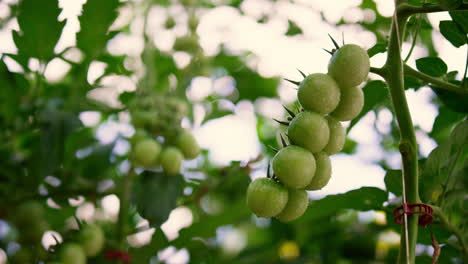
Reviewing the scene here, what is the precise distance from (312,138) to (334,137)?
1.9 inches

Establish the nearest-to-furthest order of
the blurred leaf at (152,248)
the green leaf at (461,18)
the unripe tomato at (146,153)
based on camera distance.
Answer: the green leaf at (461,18), the blurred leaf at (152,248), the unripe tomato at (146,153)

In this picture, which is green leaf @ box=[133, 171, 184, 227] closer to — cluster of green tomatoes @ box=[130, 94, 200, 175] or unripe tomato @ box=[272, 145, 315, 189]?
cluster of green tomatoes @ box=[130, 94, 200, 175]

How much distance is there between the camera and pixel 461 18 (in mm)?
589

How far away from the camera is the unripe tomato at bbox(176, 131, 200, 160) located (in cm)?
115

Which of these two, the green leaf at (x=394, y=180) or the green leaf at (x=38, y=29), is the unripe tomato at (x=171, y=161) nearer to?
the green leaf at (x=38, y=29)

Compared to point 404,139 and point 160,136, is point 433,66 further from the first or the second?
point 160,136

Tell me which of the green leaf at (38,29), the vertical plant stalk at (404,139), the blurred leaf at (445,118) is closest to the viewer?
the vertical plant stalk at (404,139)

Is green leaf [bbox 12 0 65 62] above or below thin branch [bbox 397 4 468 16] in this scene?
below

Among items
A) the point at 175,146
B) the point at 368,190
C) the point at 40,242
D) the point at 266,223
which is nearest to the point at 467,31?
the point at 368,190

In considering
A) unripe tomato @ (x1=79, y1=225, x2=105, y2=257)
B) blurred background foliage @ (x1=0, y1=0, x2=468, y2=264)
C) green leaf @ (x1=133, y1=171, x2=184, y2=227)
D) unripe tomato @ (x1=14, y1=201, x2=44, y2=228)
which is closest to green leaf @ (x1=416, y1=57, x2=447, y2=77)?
blurred background foliage @ (x1=0, y1=0, x2=468, y2=264)

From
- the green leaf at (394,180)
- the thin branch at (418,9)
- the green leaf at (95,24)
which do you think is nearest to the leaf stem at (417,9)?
the thin branch at (418,9)

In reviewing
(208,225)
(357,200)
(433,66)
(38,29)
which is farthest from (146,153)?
(433,66)

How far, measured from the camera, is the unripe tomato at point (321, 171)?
1.78ft

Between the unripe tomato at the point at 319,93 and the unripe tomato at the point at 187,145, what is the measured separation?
64cm
